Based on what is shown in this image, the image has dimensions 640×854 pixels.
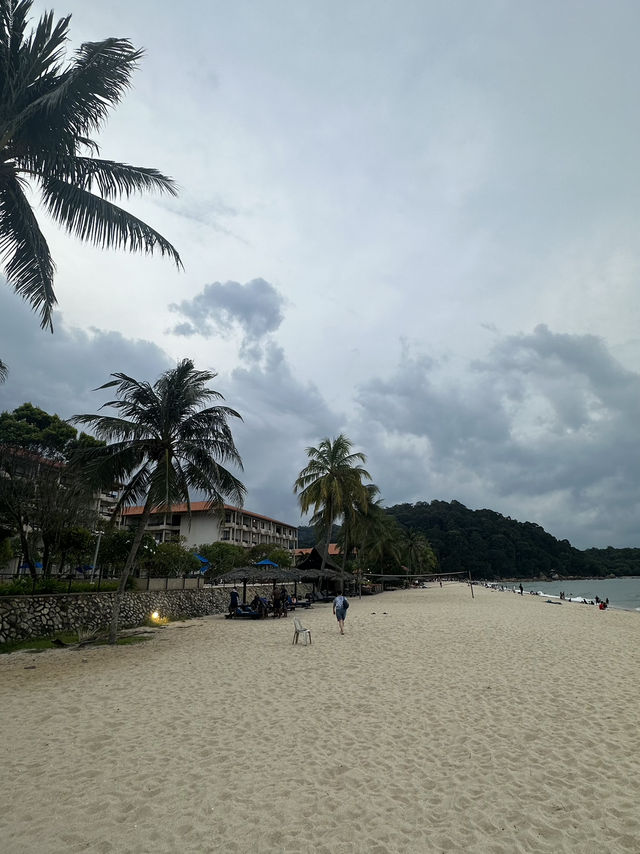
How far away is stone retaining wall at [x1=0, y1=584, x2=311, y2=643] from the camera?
1458 cm

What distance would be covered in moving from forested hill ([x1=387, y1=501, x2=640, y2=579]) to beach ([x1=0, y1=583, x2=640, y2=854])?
105600 millimetres

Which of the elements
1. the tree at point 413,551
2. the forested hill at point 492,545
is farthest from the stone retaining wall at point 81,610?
the forested hill at point 492,545

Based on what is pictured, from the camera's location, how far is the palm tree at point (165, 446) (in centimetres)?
1467

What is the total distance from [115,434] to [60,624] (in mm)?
7296

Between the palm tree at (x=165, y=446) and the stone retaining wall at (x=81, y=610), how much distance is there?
2.79m

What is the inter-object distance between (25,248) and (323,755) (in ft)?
30.5

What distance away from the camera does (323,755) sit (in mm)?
5734

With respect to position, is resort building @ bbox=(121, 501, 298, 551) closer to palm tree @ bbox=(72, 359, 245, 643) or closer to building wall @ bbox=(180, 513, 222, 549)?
building wall @ bbox=(180, 513, 222, 549)

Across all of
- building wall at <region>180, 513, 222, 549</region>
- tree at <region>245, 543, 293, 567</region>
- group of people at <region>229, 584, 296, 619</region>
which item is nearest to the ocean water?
group of people at <region>229, 584, 296, 619</region>

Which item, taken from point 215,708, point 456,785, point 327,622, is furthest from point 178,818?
point 327,622

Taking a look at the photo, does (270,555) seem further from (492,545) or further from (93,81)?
(492,545)

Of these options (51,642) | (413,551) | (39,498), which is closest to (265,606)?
(51,642)

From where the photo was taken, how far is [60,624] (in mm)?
16094

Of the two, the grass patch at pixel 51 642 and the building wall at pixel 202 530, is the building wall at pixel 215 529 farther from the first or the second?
the grass patch at pixel 51 642
